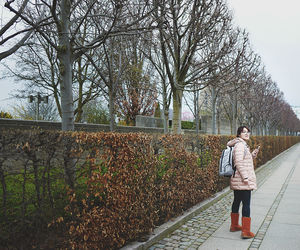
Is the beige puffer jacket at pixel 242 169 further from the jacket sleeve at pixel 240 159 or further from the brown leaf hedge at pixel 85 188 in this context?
the brown leaf hedge at pixel 85 188

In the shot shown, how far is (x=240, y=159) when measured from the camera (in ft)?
15.8

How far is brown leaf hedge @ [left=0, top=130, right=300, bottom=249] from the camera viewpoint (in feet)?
9.21

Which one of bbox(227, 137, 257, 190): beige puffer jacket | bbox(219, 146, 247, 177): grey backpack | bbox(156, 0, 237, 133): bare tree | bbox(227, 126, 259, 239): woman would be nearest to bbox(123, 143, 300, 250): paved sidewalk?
bbox(227, 126, 259, 239): woman

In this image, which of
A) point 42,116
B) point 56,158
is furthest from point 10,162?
point 42,116

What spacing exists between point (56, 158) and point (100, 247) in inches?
54.6

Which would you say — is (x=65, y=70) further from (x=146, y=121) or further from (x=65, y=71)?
(x=146, y=121)

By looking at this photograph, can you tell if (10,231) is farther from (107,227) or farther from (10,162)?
(107,227)

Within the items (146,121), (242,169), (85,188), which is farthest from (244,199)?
(146,121)

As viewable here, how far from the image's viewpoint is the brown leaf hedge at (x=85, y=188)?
2807 mm

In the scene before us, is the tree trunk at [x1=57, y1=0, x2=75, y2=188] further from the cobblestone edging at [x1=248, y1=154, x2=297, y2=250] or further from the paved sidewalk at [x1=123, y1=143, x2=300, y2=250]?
the cobblestone edging at [x1=248, y1=154, x2=297, y2=250]

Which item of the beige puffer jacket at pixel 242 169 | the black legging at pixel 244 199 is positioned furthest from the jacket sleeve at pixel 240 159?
the black legging at pixel 244 199

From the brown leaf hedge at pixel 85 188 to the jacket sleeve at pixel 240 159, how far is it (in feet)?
4.31

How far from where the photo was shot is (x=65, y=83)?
19.7ft

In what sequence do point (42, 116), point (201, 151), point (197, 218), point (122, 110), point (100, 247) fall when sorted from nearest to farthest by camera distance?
point (100, 247)
point (197, 218)
point (201, 151)
point (122, 110)
point (42, 116)
